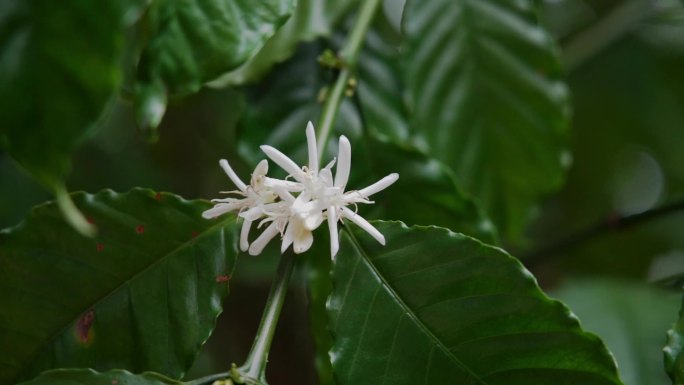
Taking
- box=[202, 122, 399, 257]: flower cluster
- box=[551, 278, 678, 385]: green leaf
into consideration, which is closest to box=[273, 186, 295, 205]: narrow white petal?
box=[202, 122, 399, 257]: flower cluster

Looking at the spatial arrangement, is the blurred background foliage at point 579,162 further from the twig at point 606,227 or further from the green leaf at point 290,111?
the green leaf at point 290,111

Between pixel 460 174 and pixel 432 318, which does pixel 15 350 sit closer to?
pixel 432 318

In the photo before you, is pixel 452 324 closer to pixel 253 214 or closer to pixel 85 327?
pixel 253 214

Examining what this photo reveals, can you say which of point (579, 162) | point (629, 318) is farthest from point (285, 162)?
point (579, 162)

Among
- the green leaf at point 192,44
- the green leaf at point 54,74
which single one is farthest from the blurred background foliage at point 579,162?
the green leaf at point 54,74

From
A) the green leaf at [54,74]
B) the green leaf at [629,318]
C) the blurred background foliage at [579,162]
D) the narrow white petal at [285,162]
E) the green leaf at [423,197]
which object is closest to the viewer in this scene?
the green leaf at [54,74]

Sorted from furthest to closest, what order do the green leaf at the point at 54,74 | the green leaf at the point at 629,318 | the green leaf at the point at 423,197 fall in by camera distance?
the green leaf at the point at 629,318
the green leaf at the point at 423,197
the green leaf at the point at 54,74

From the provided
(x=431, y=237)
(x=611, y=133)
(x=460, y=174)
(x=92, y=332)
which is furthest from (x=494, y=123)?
(x=611, y=133)
